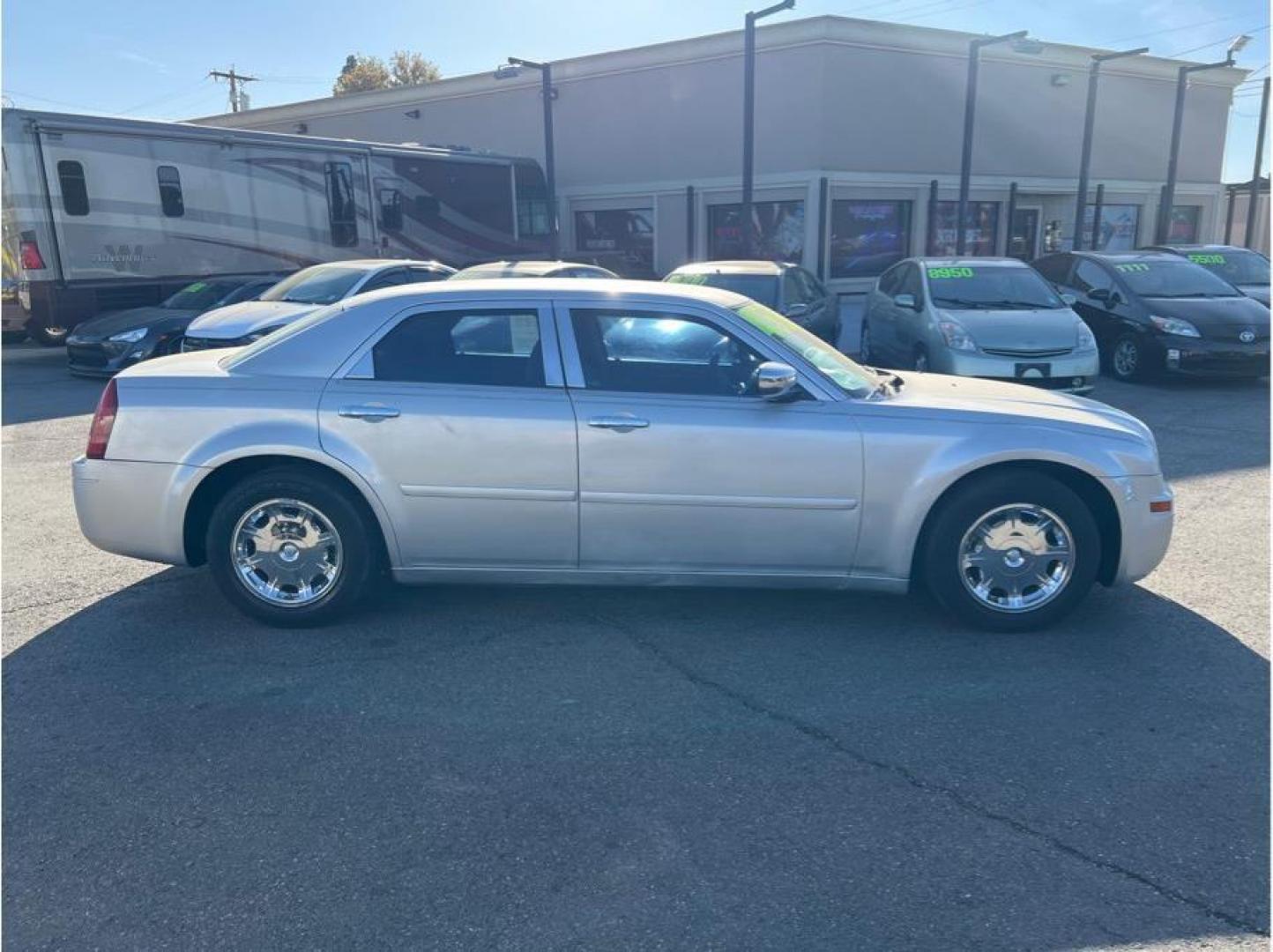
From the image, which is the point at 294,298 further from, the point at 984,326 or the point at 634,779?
the point at 634,779

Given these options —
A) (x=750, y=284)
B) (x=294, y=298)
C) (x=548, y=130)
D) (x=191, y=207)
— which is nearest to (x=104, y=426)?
(x=750, y=284)

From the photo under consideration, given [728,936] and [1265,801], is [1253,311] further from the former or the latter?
[728,936]

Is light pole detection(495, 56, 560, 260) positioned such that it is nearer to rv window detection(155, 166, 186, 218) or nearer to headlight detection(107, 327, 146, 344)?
rv window detection(155, 166, 186, 218)

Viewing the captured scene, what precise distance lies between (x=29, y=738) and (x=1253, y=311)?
1264 centimetres

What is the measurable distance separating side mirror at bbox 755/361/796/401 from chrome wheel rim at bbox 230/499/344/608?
6.63ft

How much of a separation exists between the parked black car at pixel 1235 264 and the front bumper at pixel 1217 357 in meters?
2.89

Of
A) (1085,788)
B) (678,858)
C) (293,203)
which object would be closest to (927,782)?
(1085,788)

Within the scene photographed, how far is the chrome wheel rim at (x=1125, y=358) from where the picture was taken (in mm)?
11898

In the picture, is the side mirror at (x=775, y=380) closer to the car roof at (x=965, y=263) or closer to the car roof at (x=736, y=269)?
the car roof at (x=736, y=269)

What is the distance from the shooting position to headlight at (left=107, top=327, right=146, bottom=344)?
1217 cm

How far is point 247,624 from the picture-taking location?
4.65m

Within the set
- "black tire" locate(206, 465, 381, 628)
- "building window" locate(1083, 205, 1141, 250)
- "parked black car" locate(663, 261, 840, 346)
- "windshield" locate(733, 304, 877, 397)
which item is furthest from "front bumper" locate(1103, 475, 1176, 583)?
"building window" locate(1083, 205, 1141, 250)

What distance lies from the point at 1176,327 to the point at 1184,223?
67.2ft

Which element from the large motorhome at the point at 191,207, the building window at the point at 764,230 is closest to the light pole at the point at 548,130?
the large motorhome at the point at 191,207
